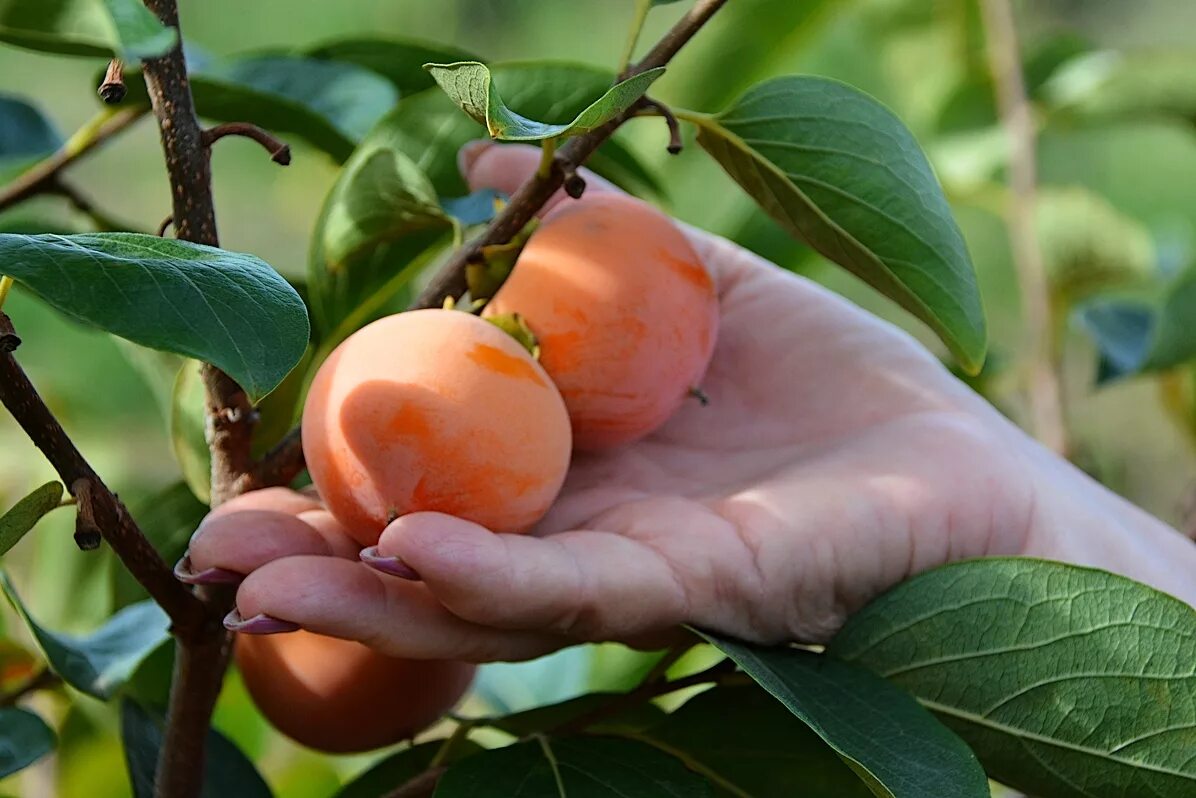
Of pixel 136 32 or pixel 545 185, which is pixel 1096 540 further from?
pixel 136 32

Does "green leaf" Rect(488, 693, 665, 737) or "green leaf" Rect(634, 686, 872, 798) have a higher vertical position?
"green leaf" Rect(634, 686, 872, 798)

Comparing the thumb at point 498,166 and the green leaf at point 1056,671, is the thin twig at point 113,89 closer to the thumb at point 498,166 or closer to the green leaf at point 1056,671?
the thumb at point 498,166

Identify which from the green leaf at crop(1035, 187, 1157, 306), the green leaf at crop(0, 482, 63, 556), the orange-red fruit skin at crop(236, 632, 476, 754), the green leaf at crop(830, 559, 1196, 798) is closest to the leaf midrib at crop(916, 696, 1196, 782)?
the green leaf at crop(830, 559, 1196, 798)

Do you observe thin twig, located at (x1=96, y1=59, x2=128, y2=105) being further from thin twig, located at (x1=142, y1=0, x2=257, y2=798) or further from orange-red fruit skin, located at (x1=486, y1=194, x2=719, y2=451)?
orange-red fruit skin, located at (x1=486, y1=194, x2=719, y2=451)

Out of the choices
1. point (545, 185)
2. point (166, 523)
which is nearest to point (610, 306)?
point (545, 185)

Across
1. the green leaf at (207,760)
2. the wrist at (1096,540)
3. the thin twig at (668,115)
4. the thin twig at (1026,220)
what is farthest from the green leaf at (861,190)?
the thin twig at (1026,220)

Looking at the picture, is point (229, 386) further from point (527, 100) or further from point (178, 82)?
point (527, 100)
